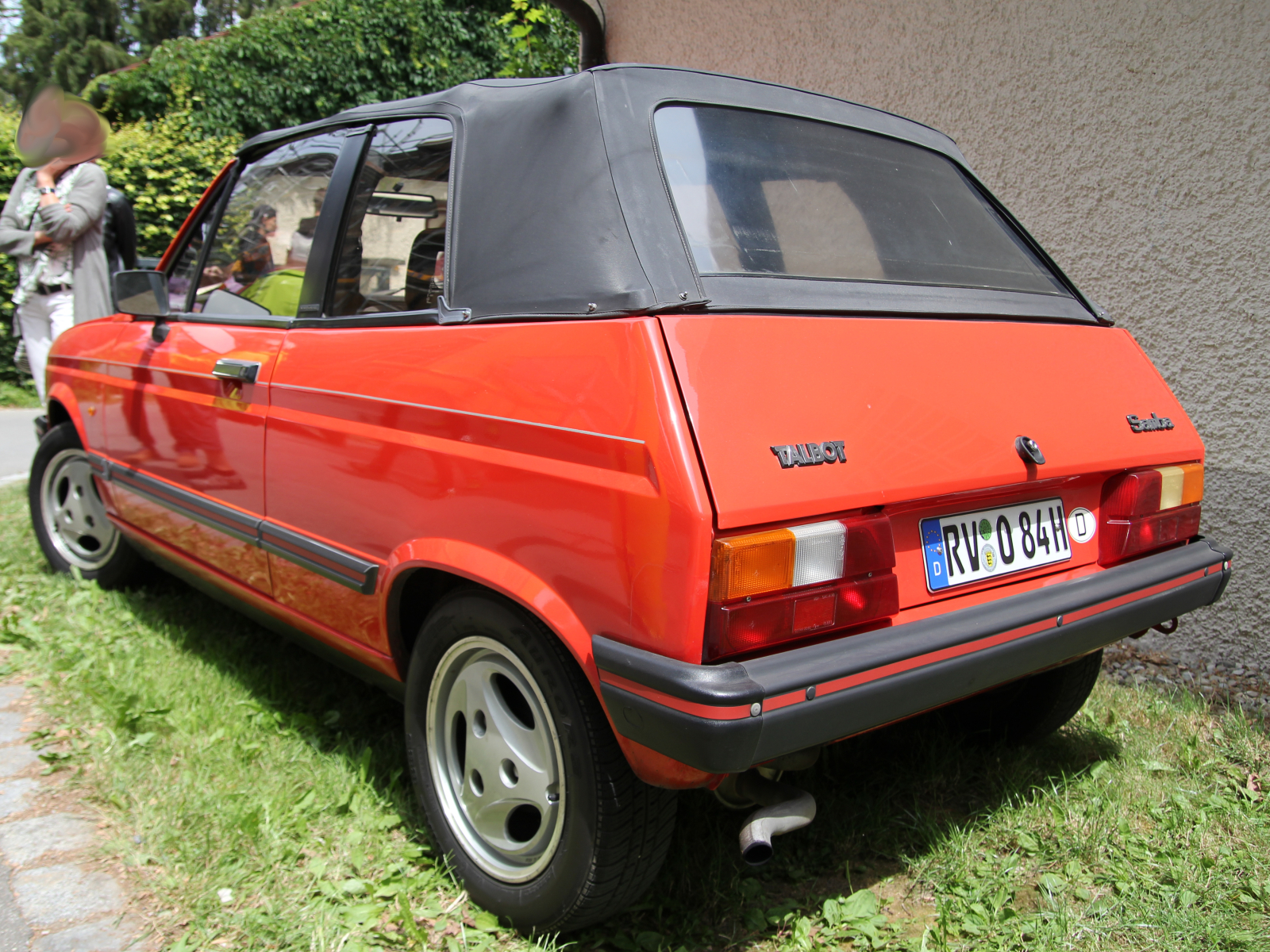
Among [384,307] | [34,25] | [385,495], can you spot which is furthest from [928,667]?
[34,25]

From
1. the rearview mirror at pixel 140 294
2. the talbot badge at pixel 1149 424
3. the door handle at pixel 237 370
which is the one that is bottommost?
the talbot badge at pixel 1149 424

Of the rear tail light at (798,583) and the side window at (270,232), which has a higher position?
the side window at (270,232)

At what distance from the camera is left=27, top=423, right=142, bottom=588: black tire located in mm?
4105

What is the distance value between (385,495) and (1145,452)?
1831 mm

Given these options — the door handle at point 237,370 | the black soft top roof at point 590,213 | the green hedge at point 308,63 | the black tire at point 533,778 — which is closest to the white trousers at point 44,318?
the door handle at point 237,370

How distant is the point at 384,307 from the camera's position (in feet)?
8.16

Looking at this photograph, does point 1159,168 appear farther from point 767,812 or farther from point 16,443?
point 16,443

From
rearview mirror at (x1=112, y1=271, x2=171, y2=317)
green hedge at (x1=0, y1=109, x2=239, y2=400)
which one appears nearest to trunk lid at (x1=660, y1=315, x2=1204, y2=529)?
rearview mirror at (x1=112, y1=271, x2=171, y2=317)

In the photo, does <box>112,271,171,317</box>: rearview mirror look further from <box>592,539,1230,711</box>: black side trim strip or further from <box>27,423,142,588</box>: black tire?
<box>592,539,1230,711</box>: black side trim strip

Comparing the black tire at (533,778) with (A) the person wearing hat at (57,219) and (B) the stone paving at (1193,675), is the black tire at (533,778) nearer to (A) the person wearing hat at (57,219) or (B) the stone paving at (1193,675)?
(B) the stone paving at (1193,675)

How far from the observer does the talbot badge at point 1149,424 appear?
7.55 ft

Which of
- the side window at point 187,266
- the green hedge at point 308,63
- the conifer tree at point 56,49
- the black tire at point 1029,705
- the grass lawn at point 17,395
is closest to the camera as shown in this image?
the black tire at point 1029,705

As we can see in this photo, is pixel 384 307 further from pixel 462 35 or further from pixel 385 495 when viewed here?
pixel 462 35

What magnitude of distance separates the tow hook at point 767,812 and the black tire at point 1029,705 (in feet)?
3.05
